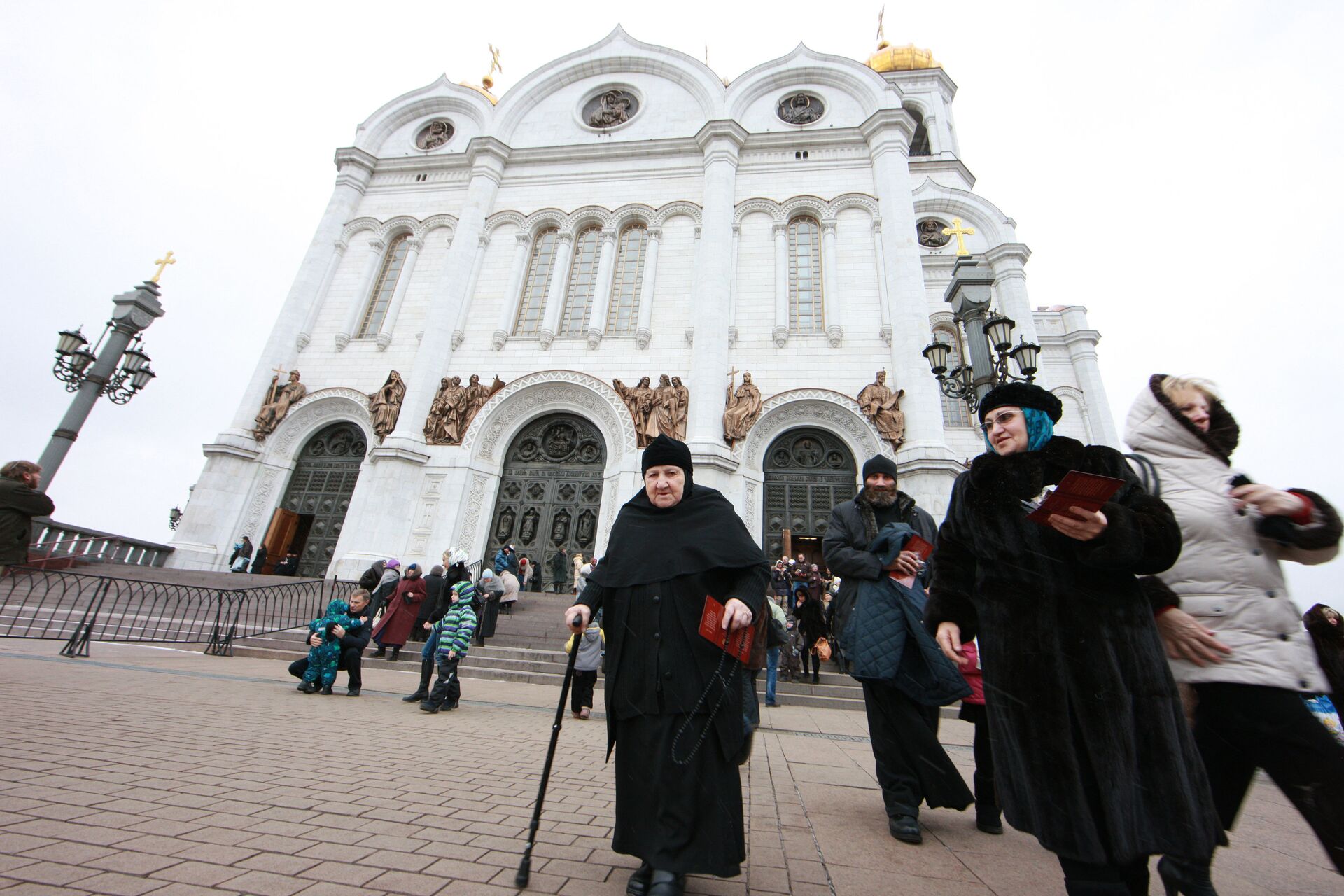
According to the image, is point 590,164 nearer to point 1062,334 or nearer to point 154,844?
point 1062,334

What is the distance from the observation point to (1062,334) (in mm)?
18531

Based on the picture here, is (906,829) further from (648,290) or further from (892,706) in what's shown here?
(648,290)

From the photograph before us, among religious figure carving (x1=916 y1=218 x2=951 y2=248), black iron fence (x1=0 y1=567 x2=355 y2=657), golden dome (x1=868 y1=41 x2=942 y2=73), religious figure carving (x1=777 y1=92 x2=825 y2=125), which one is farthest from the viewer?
golden dome (x1=868 y1=41 x2=942 y2=73)

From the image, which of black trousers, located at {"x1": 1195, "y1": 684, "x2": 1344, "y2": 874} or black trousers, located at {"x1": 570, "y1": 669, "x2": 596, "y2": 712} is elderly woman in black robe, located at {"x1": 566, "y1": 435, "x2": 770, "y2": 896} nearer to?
black trousers, located at {"x1": 1195, "y1": 684, "x2": 1344, "y2": 874}

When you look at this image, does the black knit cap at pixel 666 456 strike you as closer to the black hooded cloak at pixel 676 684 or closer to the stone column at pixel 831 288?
the black hooded cloak at pixel 676 684

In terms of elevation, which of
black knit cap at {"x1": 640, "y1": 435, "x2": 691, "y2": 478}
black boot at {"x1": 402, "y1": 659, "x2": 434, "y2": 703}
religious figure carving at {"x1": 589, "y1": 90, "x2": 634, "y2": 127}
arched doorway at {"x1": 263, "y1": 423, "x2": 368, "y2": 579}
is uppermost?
religious figure carving at {"x1": 589, "y1": 90, "x2": 634, "y2": 127}

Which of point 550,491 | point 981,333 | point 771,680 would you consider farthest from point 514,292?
point 771,680

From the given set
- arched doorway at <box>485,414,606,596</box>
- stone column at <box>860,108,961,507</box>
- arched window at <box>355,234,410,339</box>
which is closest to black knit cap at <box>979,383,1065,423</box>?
stone column at <box>860,108,961,507</box>

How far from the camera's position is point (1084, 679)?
5.09 feet

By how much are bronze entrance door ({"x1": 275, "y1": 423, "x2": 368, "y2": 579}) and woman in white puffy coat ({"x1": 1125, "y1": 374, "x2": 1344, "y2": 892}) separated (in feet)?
51.0

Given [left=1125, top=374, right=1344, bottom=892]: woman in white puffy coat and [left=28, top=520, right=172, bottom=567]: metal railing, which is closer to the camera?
[left=1125, top=374, right=1344, bottom=892]: woman in white puffy coat

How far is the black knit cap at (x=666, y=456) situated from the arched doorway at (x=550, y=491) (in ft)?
37.5

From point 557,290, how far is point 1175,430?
1542cm

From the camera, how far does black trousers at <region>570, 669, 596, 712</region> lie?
18.5 feet
